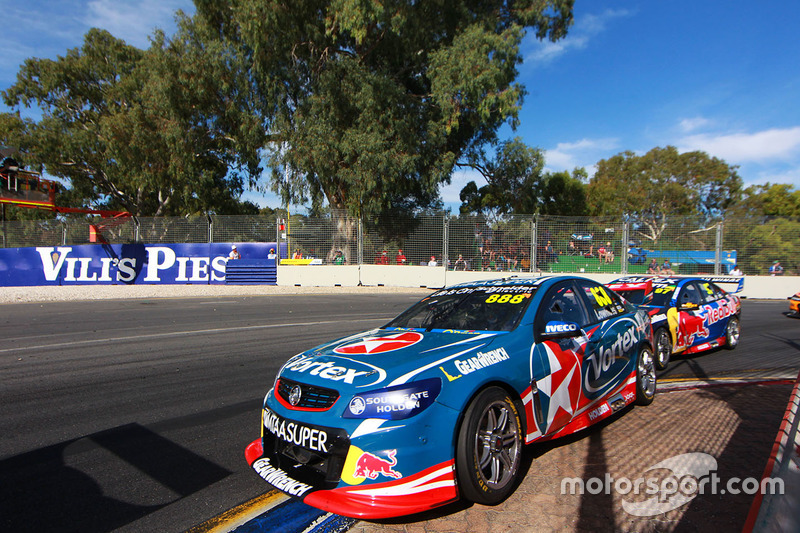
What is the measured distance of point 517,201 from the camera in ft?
101

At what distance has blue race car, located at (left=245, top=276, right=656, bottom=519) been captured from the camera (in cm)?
267

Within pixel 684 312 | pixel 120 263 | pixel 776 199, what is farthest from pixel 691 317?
pixel 776 199

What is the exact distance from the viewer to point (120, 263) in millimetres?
22234

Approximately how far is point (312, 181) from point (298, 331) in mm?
18389

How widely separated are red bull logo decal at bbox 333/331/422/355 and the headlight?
582 mm

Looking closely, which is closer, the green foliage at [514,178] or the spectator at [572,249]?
the spectator at [572,249]

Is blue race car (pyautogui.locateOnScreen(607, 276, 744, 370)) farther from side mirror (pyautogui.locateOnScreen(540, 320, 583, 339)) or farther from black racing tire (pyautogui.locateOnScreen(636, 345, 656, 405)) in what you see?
side mirror (pyautogui.locateOnScreen(540, 320, 583, 339))

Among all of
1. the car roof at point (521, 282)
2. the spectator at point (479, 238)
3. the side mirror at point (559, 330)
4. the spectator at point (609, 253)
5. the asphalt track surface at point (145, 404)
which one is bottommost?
the asphalt track surface at point (145, 404)

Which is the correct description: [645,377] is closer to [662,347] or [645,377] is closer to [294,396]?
[662,347]

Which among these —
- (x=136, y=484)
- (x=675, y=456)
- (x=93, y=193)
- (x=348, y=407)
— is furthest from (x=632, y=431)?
(x=93, y=193)

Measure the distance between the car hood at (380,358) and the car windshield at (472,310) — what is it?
20 centimetres

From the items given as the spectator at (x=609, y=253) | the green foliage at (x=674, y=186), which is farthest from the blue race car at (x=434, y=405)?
the green foliage at (x=674, y=186)

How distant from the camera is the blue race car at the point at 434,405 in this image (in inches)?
105

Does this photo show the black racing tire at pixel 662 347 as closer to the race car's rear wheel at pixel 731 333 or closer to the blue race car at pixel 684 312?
the blue race car at pixel 684 312
